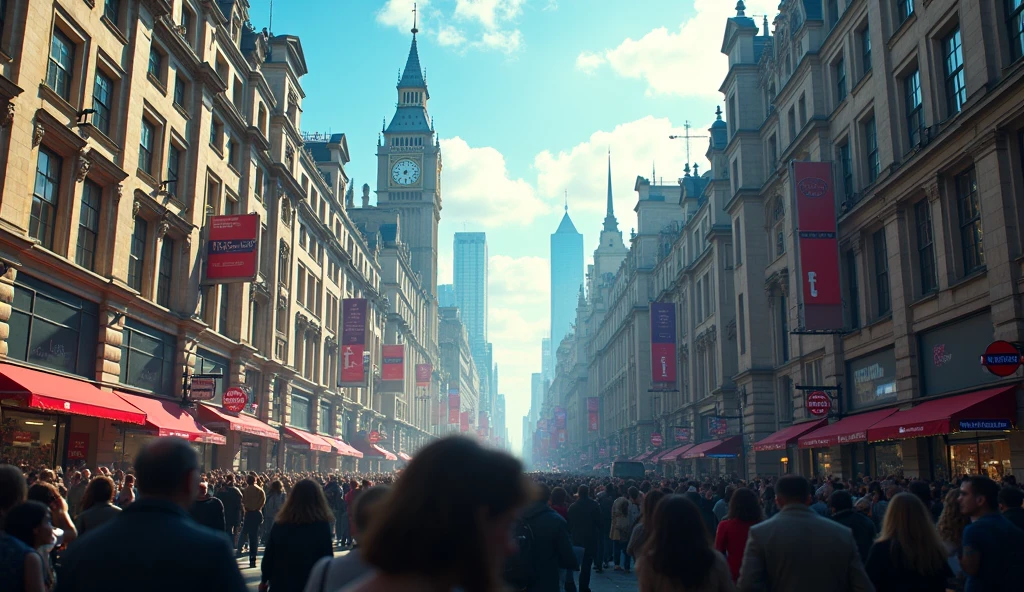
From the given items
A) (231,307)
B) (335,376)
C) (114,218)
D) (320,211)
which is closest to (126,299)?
(114,218)

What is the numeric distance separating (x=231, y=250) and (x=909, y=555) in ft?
95.4

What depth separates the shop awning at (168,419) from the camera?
2558cm

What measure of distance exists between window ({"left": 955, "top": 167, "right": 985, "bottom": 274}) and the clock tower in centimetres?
11222

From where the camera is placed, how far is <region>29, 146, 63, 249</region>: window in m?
21.1

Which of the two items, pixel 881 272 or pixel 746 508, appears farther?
pixel 881 272

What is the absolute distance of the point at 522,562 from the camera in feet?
28.6

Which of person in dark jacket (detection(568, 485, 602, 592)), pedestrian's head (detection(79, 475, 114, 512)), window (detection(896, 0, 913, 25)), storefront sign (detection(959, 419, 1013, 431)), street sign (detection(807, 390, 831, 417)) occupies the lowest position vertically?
person in dark jacket (detection(568, 485, 602, 592))

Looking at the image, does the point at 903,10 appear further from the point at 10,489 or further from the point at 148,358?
the point at 10,489

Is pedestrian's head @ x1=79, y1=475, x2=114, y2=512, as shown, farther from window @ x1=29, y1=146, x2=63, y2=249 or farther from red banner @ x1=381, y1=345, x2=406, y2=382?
red banner @ x1=381, y1=345, x2=406, y2=382

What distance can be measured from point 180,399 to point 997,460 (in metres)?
25.1

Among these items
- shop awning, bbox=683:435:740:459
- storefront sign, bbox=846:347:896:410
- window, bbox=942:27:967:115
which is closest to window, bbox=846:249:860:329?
storefront sign, bbox=846:347:896:410

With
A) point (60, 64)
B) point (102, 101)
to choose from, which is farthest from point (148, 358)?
point (60, 64)

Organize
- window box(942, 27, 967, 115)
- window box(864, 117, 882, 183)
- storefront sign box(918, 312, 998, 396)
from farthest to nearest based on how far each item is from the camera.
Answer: window box(864, 117, 882, 183) < window box(942, 27, 967, 115) < storefront sign box(918, 312, 998, 396)

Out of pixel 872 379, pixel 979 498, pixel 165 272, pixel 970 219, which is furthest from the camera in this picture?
pixel 165 272
